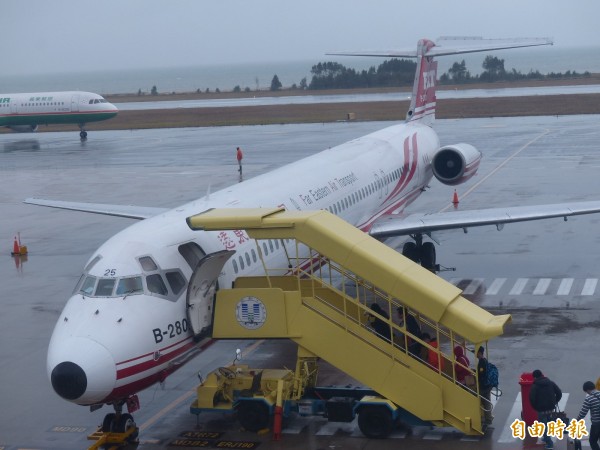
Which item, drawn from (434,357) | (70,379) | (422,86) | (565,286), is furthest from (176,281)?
(422,86)

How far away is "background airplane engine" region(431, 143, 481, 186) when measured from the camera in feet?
99.0

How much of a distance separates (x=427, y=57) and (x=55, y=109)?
5024 cm

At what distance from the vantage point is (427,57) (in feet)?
113

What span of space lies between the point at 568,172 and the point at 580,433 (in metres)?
32.4

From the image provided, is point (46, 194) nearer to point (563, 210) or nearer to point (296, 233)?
point (563, 210)

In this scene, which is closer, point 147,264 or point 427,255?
point 147,264

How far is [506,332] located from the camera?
2150 centimetres

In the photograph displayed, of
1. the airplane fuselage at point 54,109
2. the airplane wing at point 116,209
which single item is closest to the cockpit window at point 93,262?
the airplane wing at point 116,209

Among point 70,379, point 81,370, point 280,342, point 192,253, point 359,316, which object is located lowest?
point 280,342

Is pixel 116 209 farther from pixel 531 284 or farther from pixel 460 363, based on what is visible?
pixel 460 363

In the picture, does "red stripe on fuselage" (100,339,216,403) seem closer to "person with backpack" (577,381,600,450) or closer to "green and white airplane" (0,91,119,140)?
"person with backpack" (577,381,600,450)

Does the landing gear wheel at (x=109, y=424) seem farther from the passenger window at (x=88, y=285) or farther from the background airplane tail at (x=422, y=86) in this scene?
the background airplane tail at (x=422, y=86)

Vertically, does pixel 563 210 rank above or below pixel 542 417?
→ above

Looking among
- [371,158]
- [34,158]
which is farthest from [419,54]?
[34,158]
